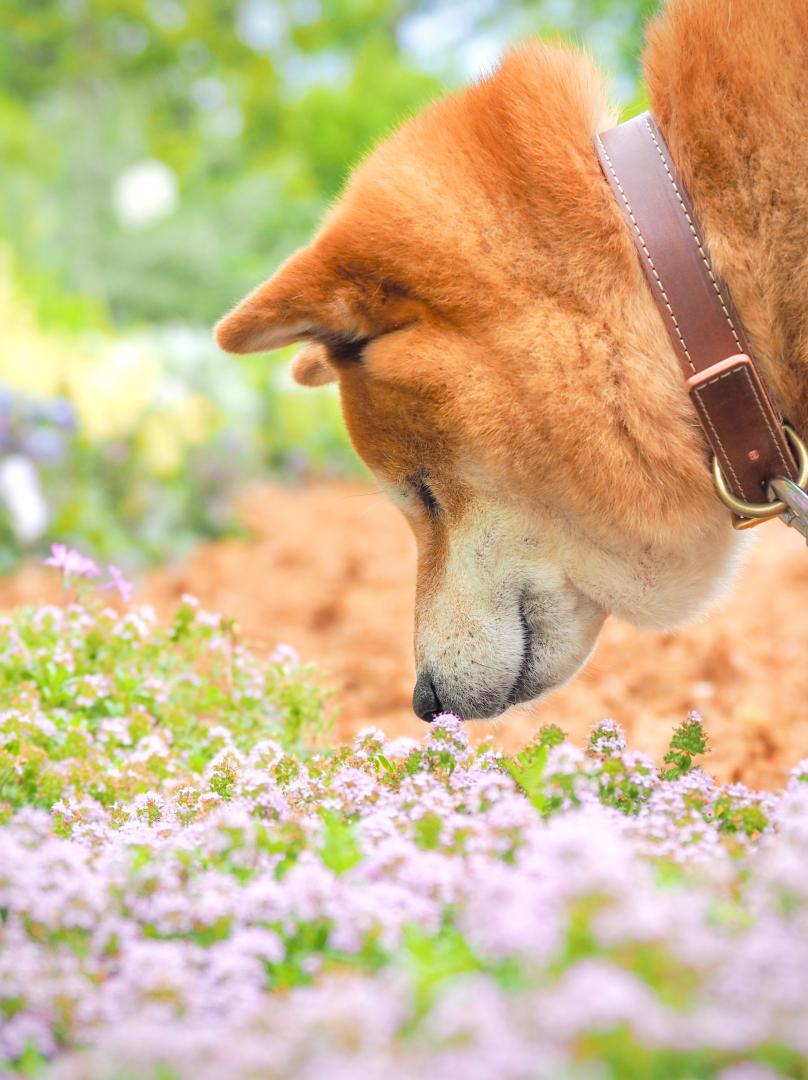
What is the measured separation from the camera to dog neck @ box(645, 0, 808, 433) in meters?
2.14

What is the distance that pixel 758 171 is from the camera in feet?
7.07

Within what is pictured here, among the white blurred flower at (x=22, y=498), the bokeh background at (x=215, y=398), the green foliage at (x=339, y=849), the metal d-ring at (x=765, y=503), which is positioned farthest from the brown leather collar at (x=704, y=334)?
the white blurred flower at (x=22, y=498)

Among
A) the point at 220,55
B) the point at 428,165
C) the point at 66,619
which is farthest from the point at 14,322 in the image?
the point at 220,55

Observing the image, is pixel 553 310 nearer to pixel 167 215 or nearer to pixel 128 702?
pixel 128 702

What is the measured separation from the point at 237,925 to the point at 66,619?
5.83 feet

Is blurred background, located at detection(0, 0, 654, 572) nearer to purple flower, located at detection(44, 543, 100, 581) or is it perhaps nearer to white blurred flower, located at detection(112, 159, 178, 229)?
white blurred flower, located at detection(112, 159, 178, 229)

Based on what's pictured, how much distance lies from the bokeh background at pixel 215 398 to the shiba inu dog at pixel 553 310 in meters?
0.33

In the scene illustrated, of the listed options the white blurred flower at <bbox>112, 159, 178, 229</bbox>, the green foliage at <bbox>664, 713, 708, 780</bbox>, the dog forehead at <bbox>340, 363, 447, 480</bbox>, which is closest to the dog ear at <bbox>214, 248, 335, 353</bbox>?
the dog forehead at <bbox>340, 363, 447, 480</bbox>

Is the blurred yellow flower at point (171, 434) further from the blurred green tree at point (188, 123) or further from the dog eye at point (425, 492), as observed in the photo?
the dog eye at point (425, 492)

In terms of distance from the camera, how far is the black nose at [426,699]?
261 centimetres

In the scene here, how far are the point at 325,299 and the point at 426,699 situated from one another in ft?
3.00

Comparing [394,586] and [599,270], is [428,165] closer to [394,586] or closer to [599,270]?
[599,270]

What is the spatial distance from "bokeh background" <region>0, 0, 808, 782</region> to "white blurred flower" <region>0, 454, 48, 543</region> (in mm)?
12

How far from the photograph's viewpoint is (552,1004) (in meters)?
0.91
